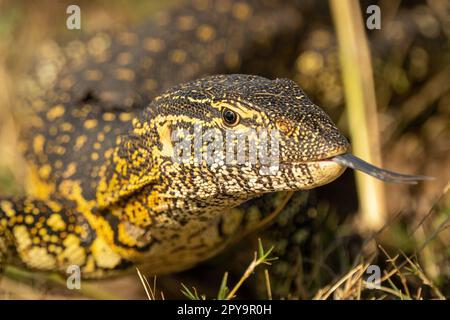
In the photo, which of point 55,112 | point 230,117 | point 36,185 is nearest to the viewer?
point 230,117

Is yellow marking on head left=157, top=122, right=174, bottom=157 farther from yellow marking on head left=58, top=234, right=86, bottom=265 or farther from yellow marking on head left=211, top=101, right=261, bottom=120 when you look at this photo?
yellow marking on head left=58, top=234, right=86, bottom=265

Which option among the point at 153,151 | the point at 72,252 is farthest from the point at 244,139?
the point at 72,252

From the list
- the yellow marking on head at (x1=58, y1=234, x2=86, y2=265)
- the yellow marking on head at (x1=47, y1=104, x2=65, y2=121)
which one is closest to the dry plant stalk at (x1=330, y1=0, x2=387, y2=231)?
the yellow marking on head at (x1=47, y1=104, x2=65, y2=121)

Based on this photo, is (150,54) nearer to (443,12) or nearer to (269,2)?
(269,2)

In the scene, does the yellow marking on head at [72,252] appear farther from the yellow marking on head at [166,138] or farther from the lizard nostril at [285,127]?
the lizard nostril at [285,127]

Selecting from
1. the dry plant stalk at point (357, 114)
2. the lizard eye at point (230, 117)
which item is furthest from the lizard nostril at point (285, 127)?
the dry plant stalk at point (357, 114)

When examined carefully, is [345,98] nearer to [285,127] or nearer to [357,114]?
[357,114]
